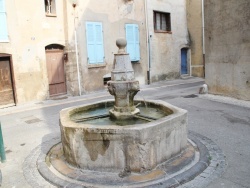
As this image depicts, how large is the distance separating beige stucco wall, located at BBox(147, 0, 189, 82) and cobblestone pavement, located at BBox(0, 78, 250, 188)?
17.0ft

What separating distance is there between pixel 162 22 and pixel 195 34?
2925mm

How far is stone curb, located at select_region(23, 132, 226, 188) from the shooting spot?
3.60 meters

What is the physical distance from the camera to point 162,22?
54.0 ft

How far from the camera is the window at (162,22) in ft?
52.4

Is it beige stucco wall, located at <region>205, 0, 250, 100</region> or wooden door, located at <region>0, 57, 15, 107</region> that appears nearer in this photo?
beige stucco wall, located at <region>205, 0, 250, 100</region>

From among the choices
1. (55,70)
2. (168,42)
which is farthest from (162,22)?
(55,70)

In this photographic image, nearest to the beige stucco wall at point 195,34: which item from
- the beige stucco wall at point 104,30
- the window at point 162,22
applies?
the window at point 162,22

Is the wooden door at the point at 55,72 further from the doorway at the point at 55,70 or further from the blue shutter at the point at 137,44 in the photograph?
the blue shutter at the point at 137,44

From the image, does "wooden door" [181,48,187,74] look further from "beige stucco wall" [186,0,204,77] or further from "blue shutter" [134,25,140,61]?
"blue shutter" [134,25,140,61]

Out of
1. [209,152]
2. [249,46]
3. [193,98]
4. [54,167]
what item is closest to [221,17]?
[249,46]

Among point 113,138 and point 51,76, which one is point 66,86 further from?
point 113,138

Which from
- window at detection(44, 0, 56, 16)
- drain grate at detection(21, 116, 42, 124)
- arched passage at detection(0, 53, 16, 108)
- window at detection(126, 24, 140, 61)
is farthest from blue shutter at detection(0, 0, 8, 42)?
window at detection(126, 24, 140, 61)

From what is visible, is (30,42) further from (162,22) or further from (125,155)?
(162,22)

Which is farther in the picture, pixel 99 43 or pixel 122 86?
pixel 99 43
